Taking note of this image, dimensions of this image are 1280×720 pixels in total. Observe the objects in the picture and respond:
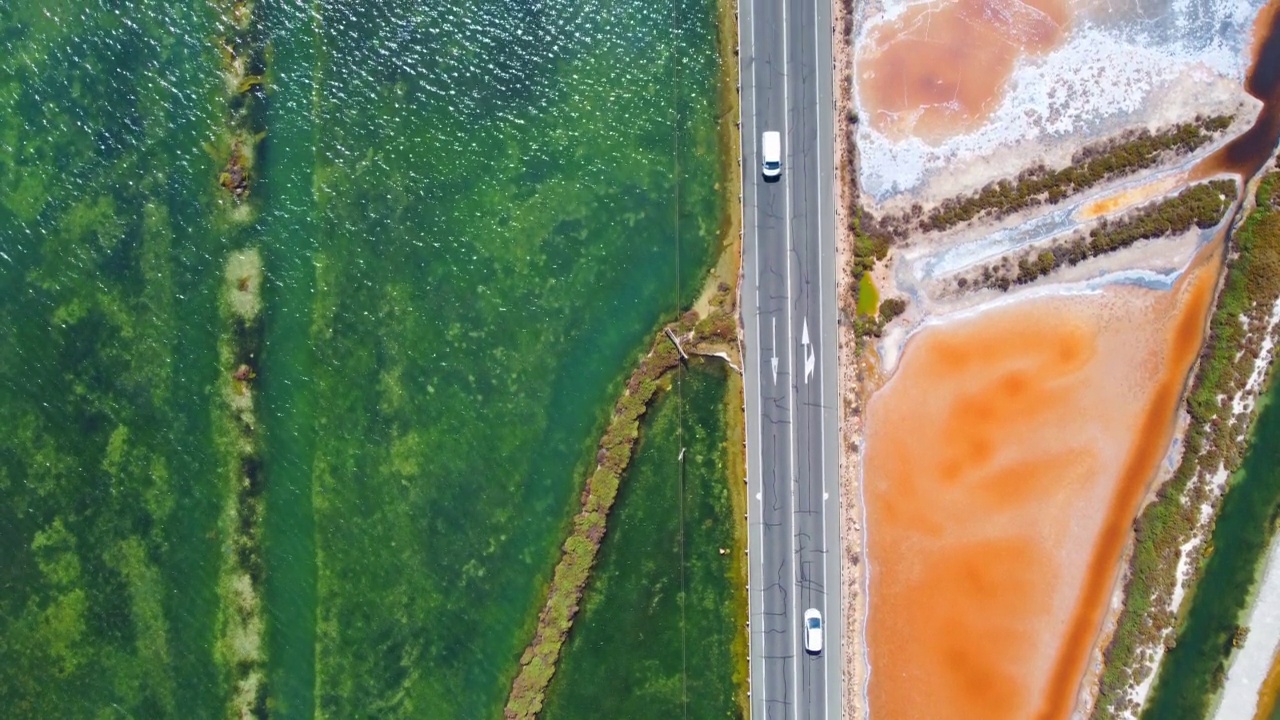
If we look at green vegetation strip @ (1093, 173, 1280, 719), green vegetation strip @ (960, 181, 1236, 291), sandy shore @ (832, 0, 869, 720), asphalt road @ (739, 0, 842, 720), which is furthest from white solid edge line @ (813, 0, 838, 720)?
green vegetation strip @ (1093, 173, 1280, 719)

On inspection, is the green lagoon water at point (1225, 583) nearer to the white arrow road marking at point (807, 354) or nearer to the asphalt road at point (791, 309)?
the asphalt road at point (791, 309)

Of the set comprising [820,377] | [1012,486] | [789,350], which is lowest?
[1012,486]

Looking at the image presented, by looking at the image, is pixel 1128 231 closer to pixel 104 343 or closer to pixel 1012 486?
pixel 1012 486

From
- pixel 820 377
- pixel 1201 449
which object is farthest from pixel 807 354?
pixel 1201 449

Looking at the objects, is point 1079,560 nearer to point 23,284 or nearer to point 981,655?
point 981,655

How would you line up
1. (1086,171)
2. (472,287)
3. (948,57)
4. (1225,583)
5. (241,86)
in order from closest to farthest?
(1086,171), (948,57), (1225,583), (472,287), (241,86)
